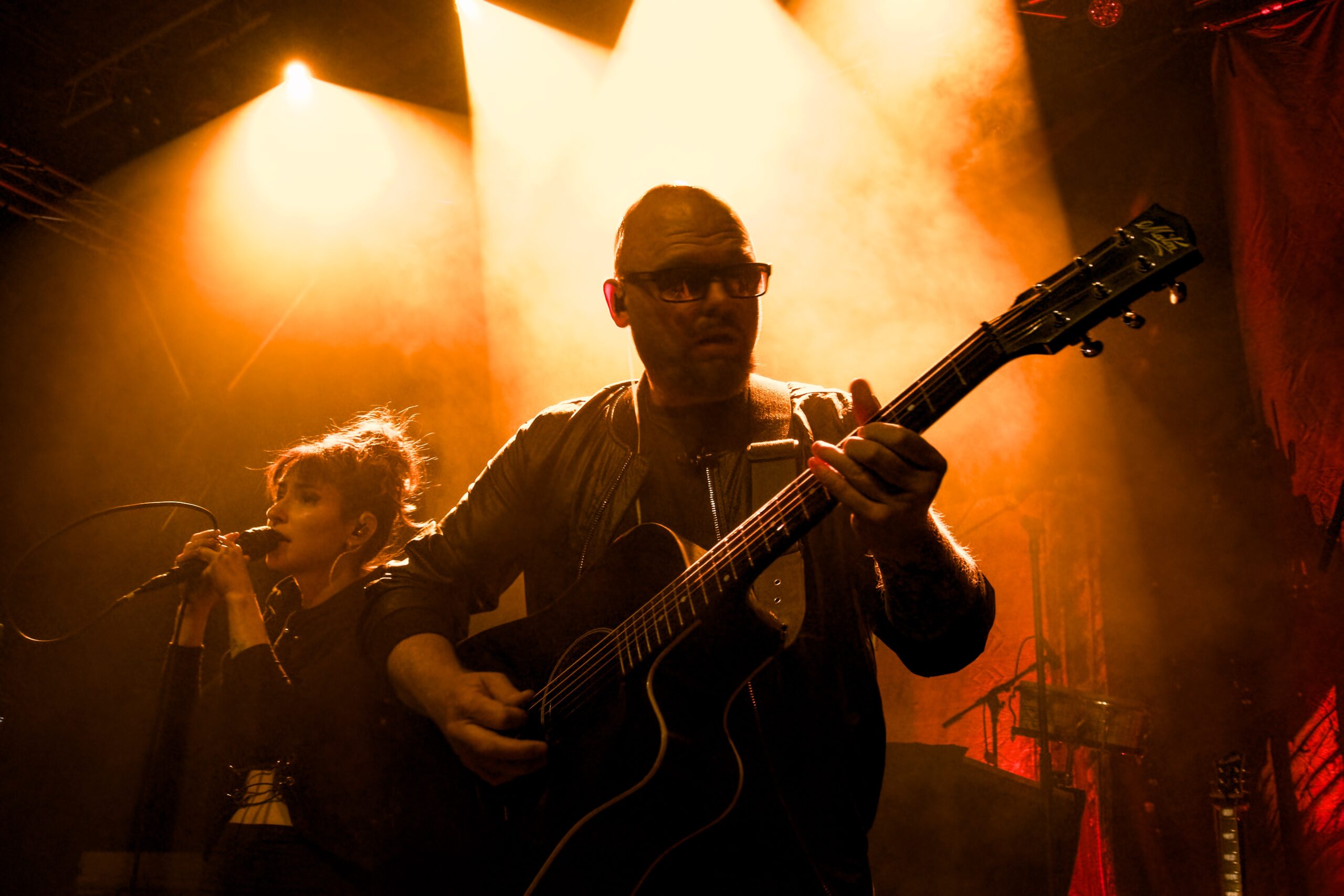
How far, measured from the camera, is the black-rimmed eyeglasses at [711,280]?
2354 mm

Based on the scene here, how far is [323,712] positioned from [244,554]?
2.67 feet

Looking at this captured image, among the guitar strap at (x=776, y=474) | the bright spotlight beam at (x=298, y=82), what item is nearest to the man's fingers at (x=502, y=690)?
the guitar strap at (x=776, y=474)

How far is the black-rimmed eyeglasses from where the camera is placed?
2354 mm

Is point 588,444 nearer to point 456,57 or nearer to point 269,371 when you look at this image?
point 456,57

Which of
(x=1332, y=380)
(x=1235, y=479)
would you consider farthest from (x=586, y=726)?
(x=1235, y=479)

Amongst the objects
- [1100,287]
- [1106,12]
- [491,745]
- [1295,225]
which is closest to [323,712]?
[491,745]

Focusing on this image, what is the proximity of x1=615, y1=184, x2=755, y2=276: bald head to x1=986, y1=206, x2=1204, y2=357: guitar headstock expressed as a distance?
1.05 metres

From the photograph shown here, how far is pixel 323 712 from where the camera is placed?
2.92 m

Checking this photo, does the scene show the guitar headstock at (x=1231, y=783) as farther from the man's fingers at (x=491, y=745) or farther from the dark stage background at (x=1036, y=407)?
the man's fingers at (x=491, y=745)

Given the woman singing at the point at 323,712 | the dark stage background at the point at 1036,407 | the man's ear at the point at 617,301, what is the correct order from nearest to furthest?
the woman singing at the point at 323,712 → the man's ear at the point at 617,301 → the dark stage background at the point at 1036,407

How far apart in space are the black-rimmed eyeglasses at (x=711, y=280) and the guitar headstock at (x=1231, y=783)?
366cm

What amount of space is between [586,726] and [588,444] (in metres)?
1.04

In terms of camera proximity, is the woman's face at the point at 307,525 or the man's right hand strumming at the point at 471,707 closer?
the man's right hand strumming at the point at 471,707

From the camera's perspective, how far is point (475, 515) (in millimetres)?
2500
